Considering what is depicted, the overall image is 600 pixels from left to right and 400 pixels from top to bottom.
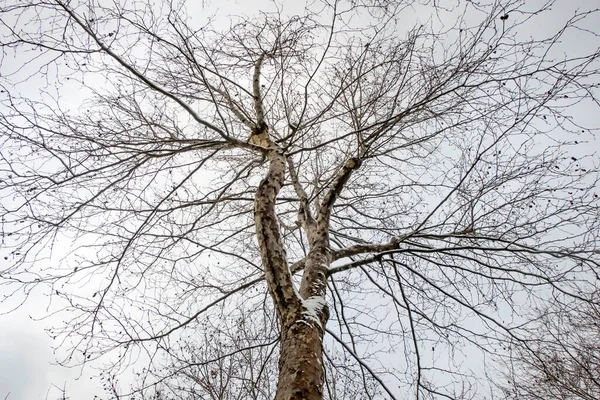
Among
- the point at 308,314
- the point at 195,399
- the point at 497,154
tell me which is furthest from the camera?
the point at 195,399

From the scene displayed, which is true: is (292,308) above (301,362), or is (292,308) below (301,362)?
above

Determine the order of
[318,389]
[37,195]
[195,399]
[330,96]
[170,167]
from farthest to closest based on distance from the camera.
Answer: [195,399]
[330,96]
[170,167]
[37,195]
[318,389]

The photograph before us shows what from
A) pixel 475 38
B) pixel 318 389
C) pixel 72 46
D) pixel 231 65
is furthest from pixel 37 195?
pixel 475 38

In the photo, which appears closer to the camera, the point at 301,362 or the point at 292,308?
the point at 301,362

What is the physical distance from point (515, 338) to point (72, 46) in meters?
4.06

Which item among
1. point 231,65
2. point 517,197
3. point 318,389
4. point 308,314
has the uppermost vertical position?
point 231,65

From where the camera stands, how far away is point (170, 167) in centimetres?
385

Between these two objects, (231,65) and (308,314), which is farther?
(231,65)

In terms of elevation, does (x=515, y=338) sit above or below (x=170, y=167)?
below

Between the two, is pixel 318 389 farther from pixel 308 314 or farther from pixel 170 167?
pixel 170 167

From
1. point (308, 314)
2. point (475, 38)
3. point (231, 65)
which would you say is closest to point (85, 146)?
point (231, 65)

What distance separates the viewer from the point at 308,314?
93.9 inches

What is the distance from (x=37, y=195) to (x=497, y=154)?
3.76m

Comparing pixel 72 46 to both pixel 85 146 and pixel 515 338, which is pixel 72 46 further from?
pixel 515 338
